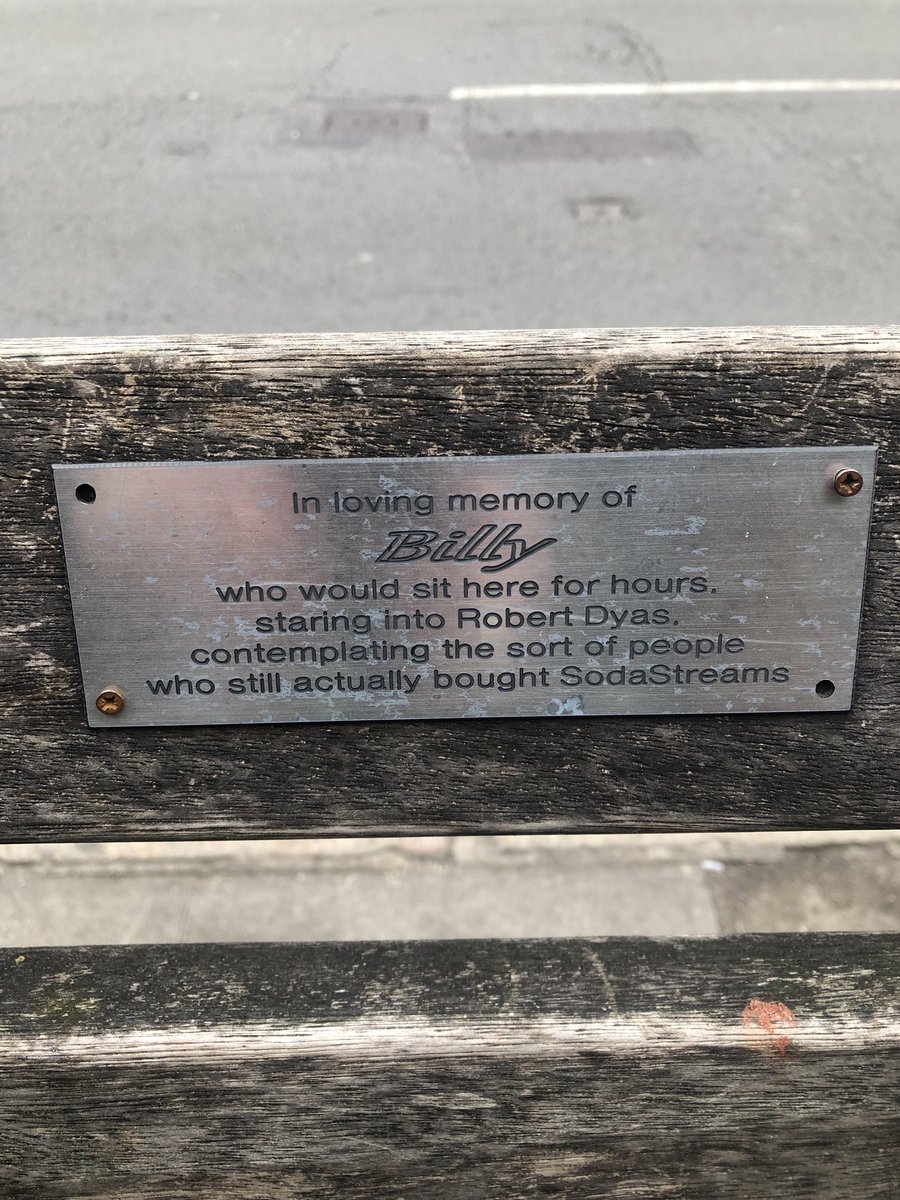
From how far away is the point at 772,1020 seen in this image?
1247 mm

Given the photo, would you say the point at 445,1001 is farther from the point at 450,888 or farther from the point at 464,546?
the point at 450,888

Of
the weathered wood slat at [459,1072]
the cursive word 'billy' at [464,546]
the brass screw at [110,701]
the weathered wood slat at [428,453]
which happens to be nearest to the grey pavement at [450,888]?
the weathered wood slat at [459,1072]

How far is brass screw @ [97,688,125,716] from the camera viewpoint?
1.19m

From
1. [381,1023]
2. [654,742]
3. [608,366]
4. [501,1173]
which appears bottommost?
[501,1173]

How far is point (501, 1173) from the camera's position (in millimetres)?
1309

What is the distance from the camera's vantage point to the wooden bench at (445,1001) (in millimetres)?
1232

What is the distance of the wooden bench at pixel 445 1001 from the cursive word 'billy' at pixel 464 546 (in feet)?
0.73

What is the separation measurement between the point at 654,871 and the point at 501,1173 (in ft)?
4.83

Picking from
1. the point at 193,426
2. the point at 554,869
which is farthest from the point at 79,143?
the point at 193,426

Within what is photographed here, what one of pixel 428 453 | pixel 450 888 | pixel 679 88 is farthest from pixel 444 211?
pixel 428 453

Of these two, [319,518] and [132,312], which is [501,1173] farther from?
[132,312]

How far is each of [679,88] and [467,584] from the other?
695cm

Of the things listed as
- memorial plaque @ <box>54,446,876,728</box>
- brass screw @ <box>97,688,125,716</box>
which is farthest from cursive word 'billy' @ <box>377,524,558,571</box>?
brass screw @ <box>97,688,125,716</box>

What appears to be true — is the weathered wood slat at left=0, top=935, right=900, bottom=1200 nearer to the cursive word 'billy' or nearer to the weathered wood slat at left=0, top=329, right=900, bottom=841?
the weathered wood slat at left=0, top=329, right=900, bottom=841
